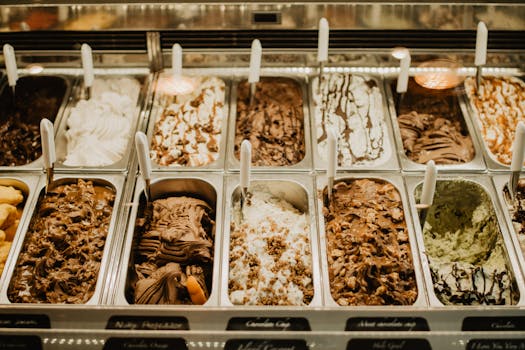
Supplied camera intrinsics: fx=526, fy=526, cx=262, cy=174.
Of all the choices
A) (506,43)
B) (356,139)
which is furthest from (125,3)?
(506,43)

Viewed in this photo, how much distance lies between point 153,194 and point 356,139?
114 cm

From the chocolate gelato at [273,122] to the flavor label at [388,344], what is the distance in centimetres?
133

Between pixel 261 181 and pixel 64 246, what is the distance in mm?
978

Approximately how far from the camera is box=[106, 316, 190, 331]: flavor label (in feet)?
5.31

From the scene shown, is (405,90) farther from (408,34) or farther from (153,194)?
(153,194)

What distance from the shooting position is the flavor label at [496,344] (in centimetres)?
158

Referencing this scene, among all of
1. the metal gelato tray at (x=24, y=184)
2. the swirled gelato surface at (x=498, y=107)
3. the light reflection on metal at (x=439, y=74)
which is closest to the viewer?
the metal gelato tray at (x=24, y=184)

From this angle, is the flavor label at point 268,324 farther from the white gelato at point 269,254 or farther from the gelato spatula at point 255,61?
the gelato spatula at point 255,61

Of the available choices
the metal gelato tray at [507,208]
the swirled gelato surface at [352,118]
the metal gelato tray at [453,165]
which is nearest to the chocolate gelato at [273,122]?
the swirled gelato surface at [352,118]

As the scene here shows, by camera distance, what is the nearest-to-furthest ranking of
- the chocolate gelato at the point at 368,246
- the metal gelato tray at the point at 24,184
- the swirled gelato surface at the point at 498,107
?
the chocolate gelato at the point at 368,246 < the metal gelato tray at the point at 24,184 < the swirled gelato surface at the point at 498,107

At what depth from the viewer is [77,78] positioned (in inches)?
125

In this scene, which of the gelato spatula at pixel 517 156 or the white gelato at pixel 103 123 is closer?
the gelato spatula at pixel 517 156

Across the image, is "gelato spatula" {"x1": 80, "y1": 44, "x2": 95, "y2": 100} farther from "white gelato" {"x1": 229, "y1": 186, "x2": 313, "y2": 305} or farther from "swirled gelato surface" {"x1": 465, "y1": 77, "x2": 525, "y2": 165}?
"swirled gelato surface" {"x1": 465, "y1": 77, "x2": 525, "y2": 165}

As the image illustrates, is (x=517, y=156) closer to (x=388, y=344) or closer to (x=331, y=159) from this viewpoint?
(x=331, y=159)
